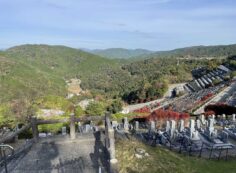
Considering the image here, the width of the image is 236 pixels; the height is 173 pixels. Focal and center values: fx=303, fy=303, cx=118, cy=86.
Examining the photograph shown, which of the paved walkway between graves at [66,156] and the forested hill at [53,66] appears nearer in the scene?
the paved walkway between graves at [66,156]

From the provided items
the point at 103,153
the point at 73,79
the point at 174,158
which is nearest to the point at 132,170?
the point at 103,153

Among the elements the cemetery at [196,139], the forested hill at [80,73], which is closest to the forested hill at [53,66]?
the forested hill at [80,73]

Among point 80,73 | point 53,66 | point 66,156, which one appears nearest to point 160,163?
point 66,156

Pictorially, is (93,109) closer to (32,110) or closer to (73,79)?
(32,110)

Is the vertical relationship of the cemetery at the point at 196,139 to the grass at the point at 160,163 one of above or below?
below

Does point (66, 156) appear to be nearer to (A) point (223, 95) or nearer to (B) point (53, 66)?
(A) point (223, 95)

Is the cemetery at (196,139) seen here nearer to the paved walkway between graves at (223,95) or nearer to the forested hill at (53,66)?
the paved walkway between graves at (223,95)

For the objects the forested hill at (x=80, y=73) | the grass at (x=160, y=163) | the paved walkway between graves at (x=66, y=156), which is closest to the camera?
the paved walkway between graves at (x=66, y=156)

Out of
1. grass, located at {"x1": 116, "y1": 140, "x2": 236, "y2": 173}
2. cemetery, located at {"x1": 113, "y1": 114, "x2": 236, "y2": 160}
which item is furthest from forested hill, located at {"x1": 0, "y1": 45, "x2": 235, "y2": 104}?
grass, located at {"x1": 116, "y1": 140, "x2": 236, "y2": 173}
